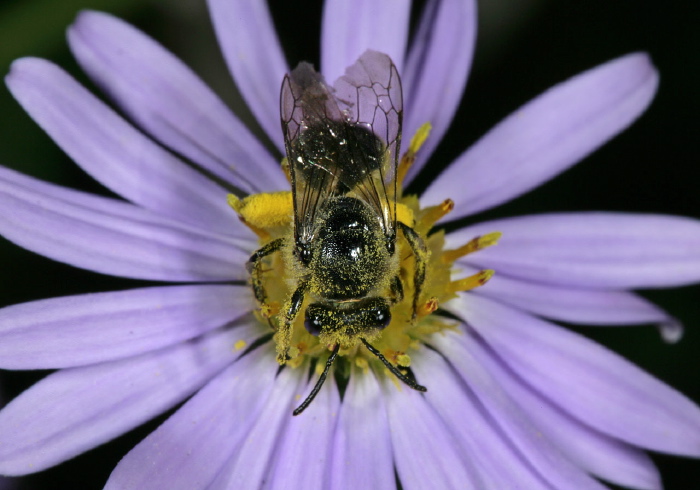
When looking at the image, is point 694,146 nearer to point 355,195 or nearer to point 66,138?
point 355,195

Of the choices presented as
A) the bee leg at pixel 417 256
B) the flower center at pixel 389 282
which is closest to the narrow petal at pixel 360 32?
the flower center at pixel 389 282

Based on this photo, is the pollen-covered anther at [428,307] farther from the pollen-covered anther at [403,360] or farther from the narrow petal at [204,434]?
the narrow petal at [204,434]

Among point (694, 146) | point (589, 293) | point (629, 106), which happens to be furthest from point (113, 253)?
point (694, 146)

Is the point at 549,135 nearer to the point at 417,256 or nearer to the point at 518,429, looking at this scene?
the point at 417,256

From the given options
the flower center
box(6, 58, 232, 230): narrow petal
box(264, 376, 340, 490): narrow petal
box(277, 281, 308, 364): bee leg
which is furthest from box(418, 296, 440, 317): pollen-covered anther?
box(6, 58, 232, 230): narrow petal

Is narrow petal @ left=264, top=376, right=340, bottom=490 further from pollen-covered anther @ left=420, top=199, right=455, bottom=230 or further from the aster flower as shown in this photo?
pollen-covered anther @ left=420, top=199, right=455, bottom=230

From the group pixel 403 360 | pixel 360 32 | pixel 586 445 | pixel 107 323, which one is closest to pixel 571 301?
pixel 586 445
